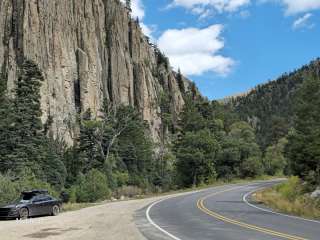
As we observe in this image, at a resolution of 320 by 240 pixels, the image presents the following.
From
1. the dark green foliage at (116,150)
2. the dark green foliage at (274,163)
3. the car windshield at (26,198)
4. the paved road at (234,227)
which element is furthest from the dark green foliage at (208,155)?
the paved road at (234,227)

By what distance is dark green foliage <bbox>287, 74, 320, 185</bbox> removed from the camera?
107 feet

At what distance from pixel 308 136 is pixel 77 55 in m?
80.1

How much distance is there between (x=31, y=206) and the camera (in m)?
25.2

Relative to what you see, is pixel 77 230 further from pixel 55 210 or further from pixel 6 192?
pixel 6 192

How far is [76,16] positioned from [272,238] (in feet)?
333

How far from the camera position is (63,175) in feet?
233

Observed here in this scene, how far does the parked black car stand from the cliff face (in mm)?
61618

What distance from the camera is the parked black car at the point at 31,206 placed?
2409 centimetres

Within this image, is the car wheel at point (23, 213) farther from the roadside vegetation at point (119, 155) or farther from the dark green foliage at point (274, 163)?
the dark green foliage at point (274, 163)

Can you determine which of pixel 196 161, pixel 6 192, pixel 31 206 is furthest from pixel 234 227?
pixel 196 161

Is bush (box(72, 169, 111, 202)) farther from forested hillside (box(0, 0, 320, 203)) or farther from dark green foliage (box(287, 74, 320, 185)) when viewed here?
dark green foliage (box(287, 74, 320, 185))

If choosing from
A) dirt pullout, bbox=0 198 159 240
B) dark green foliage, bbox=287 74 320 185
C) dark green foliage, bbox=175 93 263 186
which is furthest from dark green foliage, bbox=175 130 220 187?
dirt pullout, bbox=0 198 159 240

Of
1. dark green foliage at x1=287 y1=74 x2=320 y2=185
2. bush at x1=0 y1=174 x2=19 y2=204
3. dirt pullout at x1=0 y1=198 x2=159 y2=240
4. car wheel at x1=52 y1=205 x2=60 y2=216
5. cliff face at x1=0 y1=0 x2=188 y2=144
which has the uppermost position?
cliff face at x1=0 y1=0 x2=188 y2=144

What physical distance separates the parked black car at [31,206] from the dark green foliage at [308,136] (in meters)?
15.8
